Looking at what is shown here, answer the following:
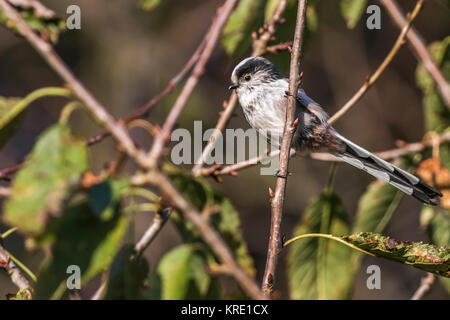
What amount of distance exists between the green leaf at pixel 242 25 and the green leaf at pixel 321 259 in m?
0.89

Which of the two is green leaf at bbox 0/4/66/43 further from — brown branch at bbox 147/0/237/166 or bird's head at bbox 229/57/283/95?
bird's head at bbox 229/57/283/95

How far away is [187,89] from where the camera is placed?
1.52 meters

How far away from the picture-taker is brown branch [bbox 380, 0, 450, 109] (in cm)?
285

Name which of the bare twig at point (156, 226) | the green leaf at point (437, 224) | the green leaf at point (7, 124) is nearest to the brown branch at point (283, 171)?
the bare twig at point (156, 226)

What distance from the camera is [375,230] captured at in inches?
109

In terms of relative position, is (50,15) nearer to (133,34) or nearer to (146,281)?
(146,281)

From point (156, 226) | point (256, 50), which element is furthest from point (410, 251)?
point (256, 50)

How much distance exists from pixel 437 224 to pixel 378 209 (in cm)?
30

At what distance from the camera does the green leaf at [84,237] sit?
4.18 ft

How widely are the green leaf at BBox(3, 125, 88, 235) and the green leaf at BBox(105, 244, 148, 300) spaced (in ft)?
1.09

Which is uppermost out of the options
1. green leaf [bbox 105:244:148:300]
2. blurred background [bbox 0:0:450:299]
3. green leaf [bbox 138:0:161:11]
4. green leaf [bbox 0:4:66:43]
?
blurred background [bbox 0:0:450:299]

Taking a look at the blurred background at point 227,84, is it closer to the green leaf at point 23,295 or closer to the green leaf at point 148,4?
the green leaf at point 148,4

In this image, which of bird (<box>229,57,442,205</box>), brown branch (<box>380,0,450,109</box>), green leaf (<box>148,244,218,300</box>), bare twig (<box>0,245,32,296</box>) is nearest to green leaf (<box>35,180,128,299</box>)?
green leaf (<box>148,244,218,300</box>)
